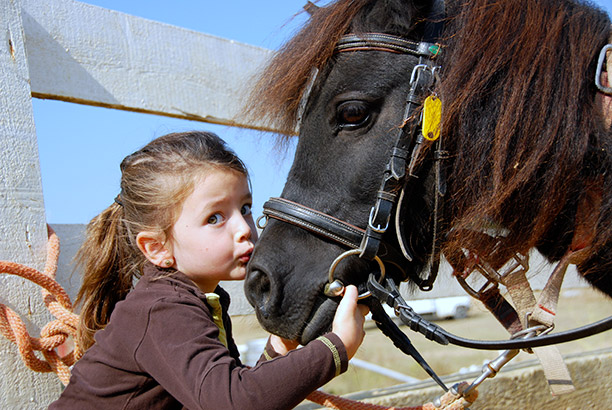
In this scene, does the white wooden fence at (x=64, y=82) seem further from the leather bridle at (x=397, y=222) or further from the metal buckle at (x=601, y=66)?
the metal buckle at (x=601, y=66)

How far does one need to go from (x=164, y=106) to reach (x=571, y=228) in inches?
55.8

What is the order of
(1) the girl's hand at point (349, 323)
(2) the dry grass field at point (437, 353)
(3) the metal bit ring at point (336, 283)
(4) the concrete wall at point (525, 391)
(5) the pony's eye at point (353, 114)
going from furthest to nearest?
(2) the dry grass field at point (437, 353), (4) the concrete wall at point (525, 391), (5) the pony's eye at point (353, 114), (3) the metal bit ring at point (336, 283), (1) the girl's hand at point (349, 323)

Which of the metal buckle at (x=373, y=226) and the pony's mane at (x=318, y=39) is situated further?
the pony's mane at (x=318, y=39)

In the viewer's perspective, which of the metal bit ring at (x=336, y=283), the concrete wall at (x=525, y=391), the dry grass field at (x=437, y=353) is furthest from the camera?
the dry grass field at (x=437, y=353)

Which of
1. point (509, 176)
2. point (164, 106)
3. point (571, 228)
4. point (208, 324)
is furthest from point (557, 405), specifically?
point (164, 106)

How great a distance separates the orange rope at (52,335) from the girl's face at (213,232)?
0.37m

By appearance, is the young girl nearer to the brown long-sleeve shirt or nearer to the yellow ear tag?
the brown long-sleeve shirt

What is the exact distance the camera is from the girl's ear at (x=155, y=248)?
4.28ft

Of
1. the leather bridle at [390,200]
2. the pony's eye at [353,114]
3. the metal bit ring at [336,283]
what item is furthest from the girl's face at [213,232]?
the pony's eye at [353,114]

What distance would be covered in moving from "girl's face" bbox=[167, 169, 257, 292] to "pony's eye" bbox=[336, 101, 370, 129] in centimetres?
32

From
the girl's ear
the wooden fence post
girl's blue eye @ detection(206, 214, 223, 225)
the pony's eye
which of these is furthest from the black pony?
the wooden fence post

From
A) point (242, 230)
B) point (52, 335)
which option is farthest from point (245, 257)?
point (52, 335)

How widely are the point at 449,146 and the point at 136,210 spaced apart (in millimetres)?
827

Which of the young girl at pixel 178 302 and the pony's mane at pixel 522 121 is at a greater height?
the pony's mane at pixel 522 121
